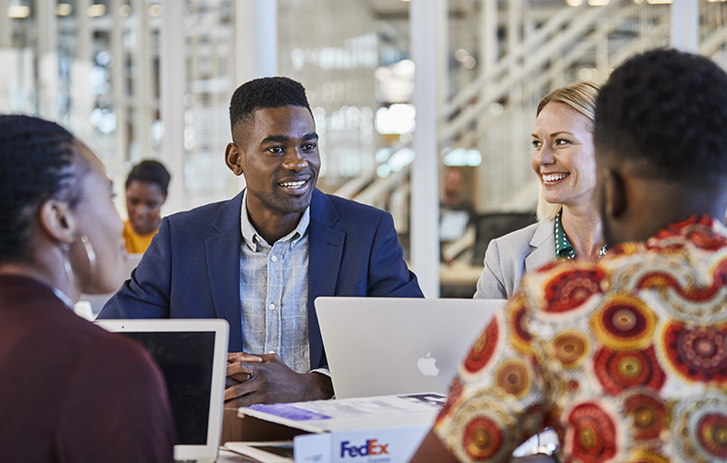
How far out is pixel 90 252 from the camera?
1.04 metres

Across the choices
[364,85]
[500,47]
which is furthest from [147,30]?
[500,47]

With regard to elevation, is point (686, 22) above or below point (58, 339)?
above

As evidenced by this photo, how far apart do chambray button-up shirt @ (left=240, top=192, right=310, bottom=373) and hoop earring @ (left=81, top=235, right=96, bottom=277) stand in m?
1.01

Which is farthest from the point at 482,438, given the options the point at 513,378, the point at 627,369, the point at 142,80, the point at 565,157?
the point at 142,80

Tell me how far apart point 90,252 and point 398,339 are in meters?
0.64

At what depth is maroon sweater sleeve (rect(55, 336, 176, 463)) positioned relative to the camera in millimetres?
855

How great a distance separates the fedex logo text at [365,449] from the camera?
1.12 m

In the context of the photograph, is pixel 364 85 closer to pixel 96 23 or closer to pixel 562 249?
pixel 96 23

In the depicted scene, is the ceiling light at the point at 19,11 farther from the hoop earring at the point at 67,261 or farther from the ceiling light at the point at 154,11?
the hoop earring at the point at 67,261

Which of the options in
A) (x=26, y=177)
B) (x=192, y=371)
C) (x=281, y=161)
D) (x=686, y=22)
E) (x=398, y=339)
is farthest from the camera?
(x=686, y=22)

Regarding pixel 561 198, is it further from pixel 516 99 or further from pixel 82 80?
pixel 82 80

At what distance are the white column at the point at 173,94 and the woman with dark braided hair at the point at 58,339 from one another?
3.73 meters

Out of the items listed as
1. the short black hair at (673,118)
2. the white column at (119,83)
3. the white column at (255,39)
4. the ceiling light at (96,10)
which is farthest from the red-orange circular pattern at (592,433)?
the ceiling light at (96,10)

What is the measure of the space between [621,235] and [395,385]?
0.70m
